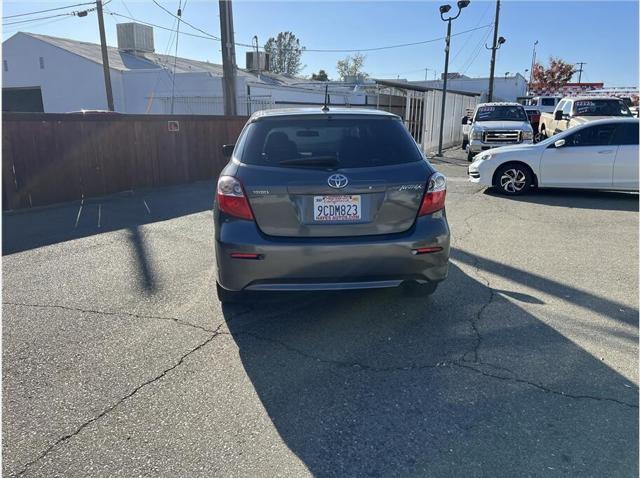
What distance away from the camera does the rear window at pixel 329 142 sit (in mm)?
3507

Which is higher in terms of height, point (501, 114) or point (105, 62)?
point (105, 62)

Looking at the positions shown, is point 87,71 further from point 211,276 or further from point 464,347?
point 464,347

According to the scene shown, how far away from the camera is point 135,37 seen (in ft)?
90.7

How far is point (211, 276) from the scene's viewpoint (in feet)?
16.1

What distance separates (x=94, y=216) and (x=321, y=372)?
628 centimetres

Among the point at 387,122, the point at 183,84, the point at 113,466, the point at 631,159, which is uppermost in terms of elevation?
the point at 183,84

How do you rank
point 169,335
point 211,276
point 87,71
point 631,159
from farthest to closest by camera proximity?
point 87,71 < point 631,159 < point 211,276 < point 169,335

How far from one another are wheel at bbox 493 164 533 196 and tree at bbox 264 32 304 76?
71535 millimetres

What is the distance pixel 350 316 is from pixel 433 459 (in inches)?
66.3

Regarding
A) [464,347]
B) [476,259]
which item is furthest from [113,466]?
[476,259]

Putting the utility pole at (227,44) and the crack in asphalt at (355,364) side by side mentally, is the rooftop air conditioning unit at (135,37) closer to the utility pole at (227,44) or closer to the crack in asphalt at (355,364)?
the utility pole at (227,44)

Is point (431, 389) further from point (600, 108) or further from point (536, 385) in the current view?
point (600, 108)

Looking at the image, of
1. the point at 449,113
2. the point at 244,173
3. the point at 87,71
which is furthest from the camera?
the point at 87,71

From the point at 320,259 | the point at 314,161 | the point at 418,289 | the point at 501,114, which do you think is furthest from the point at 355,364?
the point at 501,114
